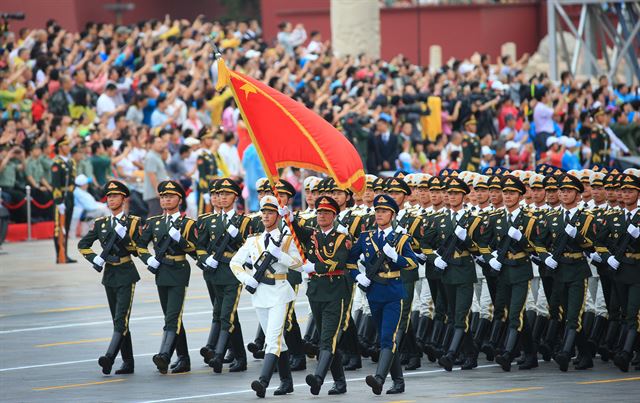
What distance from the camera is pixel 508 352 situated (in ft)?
54.0

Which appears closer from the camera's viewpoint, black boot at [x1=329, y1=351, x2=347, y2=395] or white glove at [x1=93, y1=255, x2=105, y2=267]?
black boot at [x1=329, y1=351, x2=347, y2=395]

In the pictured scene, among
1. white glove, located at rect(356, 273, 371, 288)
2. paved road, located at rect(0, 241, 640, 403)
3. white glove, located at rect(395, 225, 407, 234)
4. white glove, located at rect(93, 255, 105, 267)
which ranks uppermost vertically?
white glove, located at rect(395, 225, 407, 234)

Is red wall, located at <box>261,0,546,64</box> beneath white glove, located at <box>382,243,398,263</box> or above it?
above

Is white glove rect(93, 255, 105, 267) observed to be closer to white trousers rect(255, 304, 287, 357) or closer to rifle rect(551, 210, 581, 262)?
white trousers rect(255, 304, 287, 357)

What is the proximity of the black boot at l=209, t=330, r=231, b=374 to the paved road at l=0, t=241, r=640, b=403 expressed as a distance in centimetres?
12

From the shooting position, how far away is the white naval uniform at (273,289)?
48.4 feet

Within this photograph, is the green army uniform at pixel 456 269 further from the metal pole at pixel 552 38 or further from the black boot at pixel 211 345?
the metal pole at pixel 552 38

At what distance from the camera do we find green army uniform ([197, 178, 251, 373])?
650 inches

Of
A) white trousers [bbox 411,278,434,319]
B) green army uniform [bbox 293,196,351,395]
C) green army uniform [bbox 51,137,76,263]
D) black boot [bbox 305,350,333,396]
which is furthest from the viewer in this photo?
green army uniform [bbox 51,137,76,263]

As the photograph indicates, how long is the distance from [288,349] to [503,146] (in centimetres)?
1764

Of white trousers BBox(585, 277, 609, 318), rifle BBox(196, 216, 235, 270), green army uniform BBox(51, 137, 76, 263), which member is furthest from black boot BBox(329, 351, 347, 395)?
green army uniform BBox(51, 137, 76, 263)

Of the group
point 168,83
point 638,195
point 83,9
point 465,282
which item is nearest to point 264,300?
point 465,282

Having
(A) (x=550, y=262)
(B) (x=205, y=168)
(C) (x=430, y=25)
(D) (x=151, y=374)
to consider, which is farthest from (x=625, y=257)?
(C) (x=430, y=25)

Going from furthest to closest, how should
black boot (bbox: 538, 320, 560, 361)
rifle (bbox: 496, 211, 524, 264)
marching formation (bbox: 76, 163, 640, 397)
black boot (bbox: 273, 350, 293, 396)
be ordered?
black boot (bbox: 538, 320, 560, 361) < rifle (bbox: 496, 211, 524, 264) < marching formation (bbox: 76, 163, 640, 397) < black boot (bbox: 273, 350, 293, 396)
